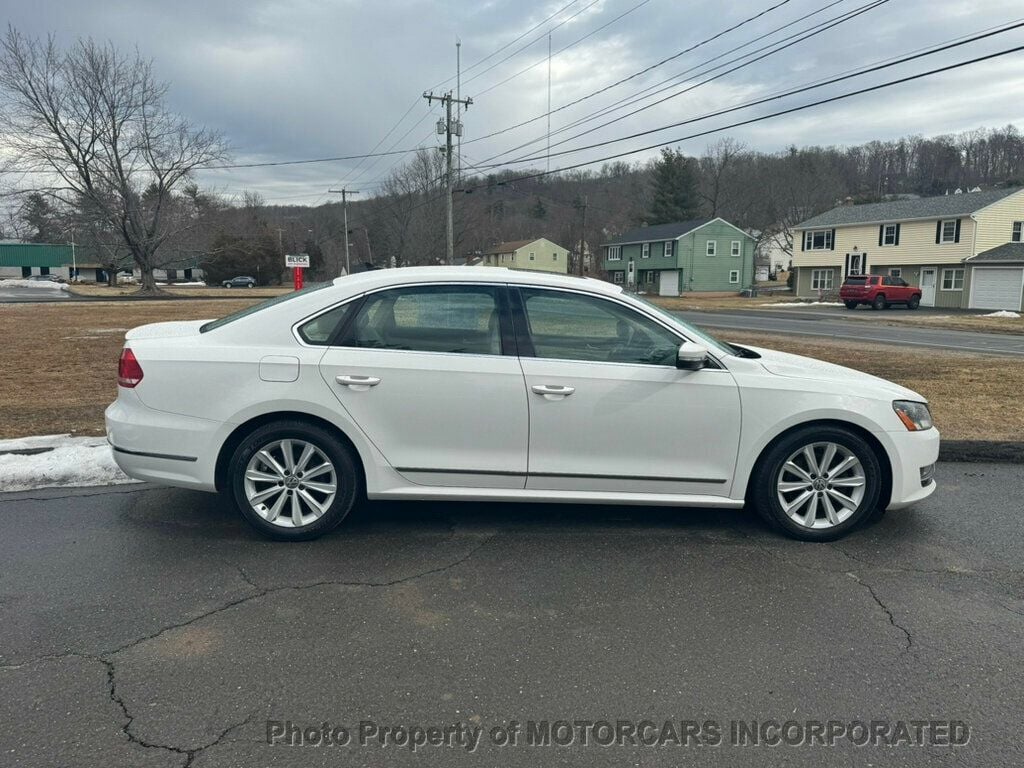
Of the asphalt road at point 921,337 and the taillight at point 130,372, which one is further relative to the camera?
the asphalt road at point 921,337

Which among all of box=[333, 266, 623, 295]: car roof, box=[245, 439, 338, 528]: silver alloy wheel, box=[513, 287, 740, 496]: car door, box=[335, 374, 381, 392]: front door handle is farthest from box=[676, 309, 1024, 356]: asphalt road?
box=[245, 439, 338, 528]: silver alloy wheel

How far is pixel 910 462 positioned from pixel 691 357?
1567mm

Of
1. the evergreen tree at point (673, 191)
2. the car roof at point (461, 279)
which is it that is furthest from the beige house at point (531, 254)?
the car roof at point (461, 279)

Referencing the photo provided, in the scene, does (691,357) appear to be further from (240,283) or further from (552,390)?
(240,283)

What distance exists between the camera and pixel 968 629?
328 cm

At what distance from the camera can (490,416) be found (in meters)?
4.10

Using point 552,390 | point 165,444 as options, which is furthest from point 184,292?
point 552,390

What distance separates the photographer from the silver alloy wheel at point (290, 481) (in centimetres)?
414

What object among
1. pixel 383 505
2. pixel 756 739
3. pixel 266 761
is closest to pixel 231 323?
pixel 383 505

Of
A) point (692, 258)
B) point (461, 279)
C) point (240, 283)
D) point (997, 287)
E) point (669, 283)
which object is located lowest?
point (461, 279)

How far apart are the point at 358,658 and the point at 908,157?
109758mm

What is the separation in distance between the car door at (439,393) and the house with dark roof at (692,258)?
203ft

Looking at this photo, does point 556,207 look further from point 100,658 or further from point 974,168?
point 100,658

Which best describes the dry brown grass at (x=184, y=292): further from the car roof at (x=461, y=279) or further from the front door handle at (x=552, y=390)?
the front door handle at (x=552, y=390)
